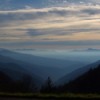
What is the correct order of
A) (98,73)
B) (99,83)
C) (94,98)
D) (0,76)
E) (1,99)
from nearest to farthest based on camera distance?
(94,98) < (1,99) < (99,83) < (98,73) < (0,76)

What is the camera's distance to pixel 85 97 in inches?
550

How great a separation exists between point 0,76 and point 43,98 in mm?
79110

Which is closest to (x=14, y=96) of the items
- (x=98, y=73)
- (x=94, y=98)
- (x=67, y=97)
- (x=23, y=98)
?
(x=23, y=98)

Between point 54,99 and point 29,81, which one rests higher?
point 29,81

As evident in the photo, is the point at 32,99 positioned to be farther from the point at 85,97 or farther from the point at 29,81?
the point at 29,81

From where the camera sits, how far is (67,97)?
14125 millimetres

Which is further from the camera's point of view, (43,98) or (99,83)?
(99,83)

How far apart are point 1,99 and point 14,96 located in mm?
783

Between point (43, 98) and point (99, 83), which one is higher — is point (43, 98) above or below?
below

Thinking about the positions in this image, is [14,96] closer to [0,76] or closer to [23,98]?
[23,98]

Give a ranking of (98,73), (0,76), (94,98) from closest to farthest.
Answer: (94,98), (98,73), (0,76)

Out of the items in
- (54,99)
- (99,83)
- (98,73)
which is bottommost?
(54,99)

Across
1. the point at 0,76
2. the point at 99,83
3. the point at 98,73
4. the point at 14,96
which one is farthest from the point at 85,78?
the point at 14,96

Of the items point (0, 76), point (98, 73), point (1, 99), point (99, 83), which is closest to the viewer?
point (1, 99)
